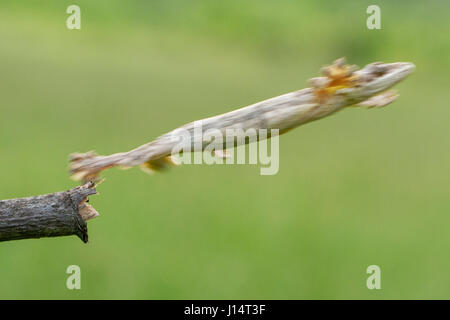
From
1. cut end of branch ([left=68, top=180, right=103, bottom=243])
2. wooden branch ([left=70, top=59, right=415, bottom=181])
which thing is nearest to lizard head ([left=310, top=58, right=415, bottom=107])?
wooden branch ([left=70, top=59, right=415, bottom=181])

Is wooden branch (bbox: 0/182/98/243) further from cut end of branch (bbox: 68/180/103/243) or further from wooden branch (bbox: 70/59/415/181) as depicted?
wooden branch (bbox: 70/59/415/181)

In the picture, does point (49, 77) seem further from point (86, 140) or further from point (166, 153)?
point (166, 153)

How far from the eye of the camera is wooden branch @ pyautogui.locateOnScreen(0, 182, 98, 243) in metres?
1.07

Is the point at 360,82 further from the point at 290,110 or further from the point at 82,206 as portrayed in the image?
the point at 82,206

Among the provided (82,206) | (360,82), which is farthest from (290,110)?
(82,206)

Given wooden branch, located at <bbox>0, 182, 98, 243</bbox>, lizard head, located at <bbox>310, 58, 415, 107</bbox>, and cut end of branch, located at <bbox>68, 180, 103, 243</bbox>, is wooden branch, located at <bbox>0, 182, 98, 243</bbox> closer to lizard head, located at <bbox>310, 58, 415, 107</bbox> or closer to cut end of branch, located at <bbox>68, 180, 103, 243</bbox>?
cut end of branch, located at <bbox>68, 180, 103, 243</bbox>

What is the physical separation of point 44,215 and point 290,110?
1.32ft

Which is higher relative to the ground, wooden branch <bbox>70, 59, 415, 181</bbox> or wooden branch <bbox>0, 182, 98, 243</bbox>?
wooden branch <bbox>70, 59, 415, 181</bbox>

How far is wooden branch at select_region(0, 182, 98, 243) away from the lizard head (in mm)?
414

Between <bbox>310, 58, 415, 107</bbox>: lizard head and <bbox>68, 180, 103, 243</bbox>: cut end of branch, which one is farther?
<bbox>310, 58, 415, 107</bbox>: lizard head

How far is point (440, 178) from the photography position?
6051mm

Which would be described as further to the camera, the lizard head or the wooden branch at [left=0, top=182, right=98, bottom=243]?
the lizard head

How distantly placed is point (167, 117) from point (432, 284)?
2664 millimetres
